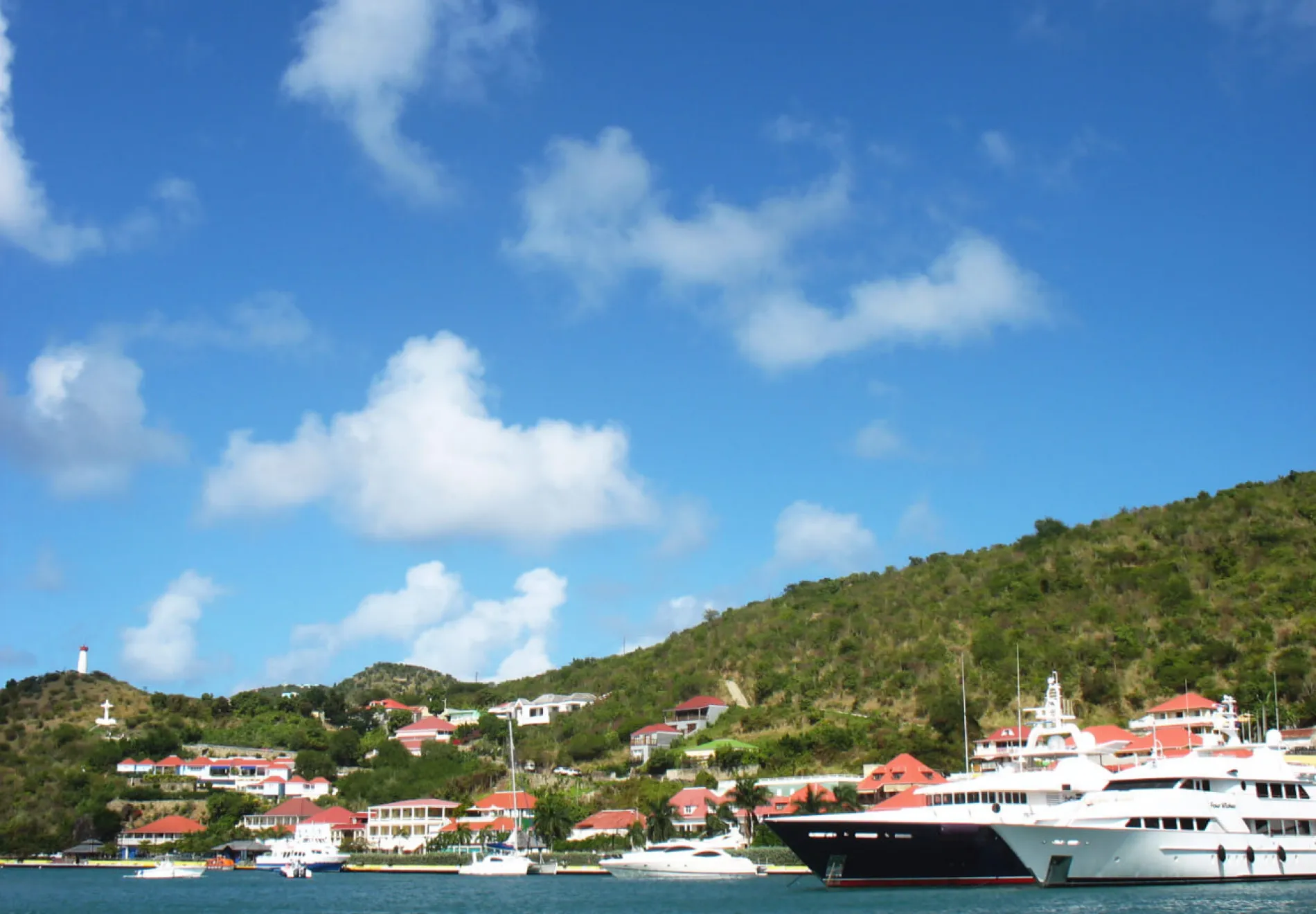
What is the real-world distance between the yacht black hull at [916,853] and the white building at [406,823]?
191 ft

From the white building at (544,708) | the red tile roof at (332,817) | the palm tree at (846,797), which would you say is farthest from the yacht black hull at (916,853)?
the white building at (544,708)

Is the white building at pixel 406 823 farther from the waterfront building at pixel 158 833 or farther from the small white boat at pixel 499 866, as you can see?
the waterfront building at pixel 158 833

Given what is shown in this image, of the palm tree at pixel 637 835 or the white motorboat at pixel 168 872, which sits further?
the white motorboat at pixel 168 872

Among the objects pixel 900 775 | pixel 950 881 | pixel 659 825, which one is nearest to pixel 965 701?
pixel 900 775

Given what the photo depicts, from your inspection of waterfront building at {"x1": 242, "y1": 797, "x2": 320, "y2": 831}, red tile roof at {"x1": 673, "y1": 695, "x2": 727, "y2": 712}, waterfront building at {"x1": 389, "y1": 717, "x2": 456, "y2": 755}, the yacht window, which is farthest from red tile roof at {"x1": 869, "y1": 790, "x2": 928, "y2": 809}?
waterfront building at {"x1": 389, "y1": 717, "x2": 456, "y2": 755}

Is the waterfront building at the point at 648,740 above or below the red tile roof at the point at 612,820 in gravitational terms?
above

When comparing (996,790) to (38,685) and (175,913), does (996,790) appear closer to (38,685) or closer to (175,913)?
(175,913)

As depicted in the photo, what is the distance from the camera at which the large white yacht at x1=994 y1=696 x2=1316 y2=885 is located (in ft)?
151

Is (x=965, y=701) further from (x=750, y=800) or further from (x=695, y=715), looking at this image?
(x=695, y=715)

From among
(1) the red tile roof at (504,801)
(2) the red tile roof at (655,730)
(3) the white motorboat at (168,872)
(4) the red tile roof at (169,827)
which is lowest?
(3) the white motorboat at (168,872)

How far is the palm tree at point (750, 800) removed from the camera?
82500 mm

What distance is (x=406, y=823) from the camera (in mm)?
106062

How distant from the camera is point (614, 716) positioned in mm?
130750

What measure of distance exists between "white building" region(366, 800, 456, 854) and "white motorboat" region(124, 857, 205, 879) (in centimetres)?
1463
